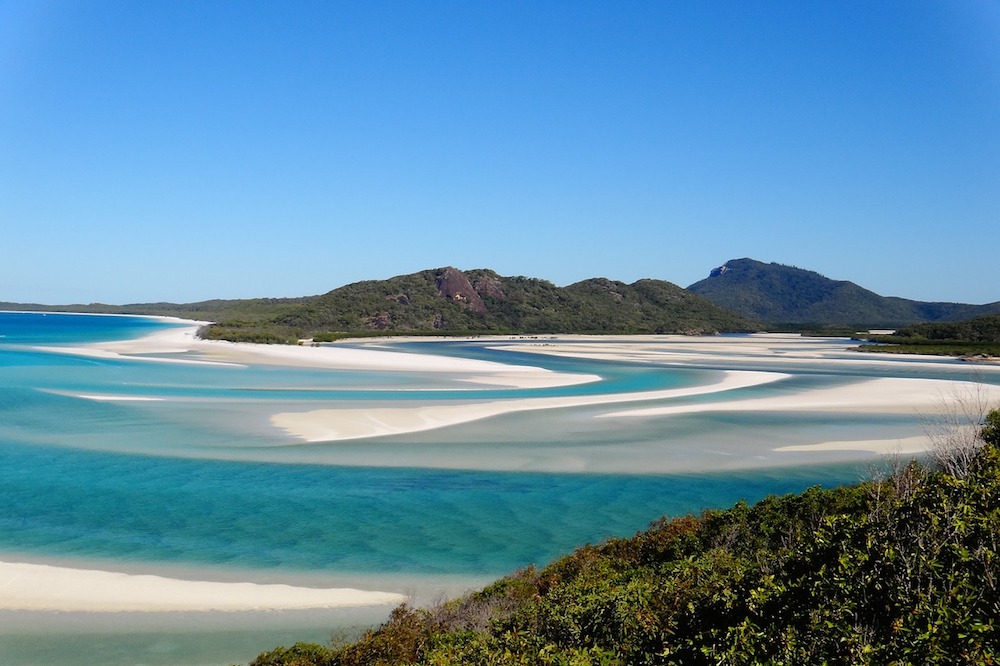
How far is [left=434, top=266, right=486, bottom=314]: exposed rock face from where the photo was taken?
532ft

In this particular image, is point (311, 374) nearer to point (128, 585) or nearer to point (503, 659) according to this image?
point (128, 585)

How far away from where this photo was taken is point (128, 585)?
1200 centimetres

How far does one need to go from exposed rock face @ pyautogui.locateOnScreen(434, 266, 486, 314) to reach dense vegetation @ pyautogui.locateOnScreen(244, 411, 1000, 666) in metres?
153

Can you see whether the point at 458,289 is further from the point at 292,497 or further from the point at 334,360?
the point at 292,497

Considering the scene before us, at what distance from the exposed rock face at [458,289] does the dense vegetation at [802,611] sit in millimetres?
153228

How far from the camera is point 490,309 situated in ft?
536

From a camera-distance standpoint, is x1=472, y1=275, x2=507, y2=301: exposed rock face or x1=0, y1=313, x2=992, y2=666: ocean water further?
x1=472, y1=275, x2=507, y2=301: exposed rock face

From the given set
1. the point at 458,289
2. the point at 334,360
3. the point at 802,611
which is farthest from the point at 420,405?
the point at 458,289

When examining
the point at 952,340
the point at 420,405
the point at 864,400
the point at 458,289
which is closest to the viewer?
the point at 420,405

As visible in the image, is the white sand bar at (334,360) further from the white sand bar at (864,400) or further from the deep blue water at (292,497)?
the deep blue water at (292,497)

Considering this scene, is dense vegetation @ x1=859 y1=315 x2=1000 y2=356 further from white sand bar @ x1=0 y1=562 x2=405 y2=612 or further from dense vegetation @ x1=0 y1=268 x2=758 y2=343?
white sand bar @ x1=0 y1=562 x2=405 y2=612

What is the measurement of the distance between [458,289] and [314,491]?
148 m

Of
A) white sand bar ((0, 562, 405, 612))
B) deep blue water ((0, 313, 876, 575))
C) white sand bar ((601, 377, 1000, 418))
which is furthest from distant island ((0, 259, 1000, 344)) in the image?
white sand bar ((0, 562, 405, 612))

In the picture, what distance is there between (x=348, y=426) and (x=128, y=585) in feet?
50.7
